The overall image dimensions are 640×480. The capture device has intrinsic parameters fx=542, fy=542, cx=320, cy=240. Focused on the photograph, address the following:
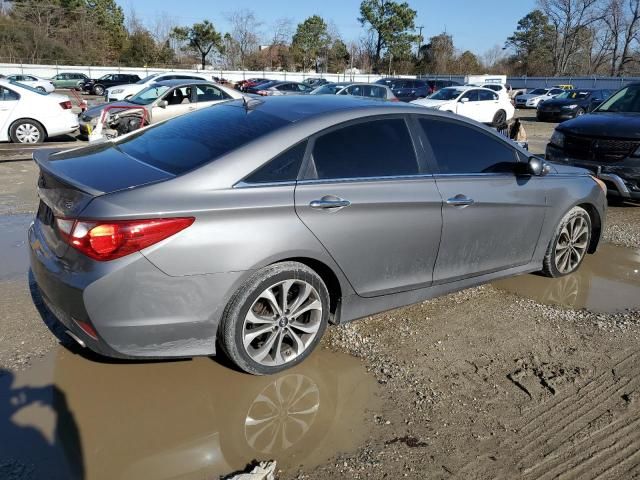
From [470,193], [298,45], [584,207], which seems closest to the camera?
[470,193]

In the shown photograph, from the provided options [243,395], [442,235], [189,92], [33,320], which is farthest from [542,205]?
[189,92]

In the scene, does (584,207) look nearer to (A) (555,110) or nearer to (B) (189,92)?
(B) (189,92)

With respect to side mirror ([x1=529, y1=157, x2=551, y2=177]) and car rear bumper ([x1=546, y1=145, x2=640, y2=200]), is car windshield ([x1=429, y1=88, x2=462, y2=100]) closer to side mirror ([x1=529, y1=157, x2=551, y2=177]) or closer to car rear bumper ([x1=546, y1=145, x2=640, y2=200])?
car rear bumper ([x1=546, y1=145, x2=640, y2=200])

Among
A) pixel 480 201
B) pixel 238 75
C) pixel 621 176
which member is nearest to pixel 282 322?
pixel 480 201

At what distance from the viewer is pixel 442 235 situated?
12.3ft

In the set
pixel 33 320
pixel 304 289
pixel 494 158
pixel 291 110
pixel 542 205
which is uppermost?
pixel 291 110

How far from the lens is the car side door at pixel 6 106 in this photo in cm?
1148

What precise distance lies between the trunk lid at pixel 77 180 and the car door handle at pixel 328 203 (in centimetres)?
83

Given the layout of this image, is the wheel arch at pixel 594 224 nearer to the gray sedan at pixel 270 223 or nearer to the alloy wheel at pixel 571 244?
the alloy wheel at pixel 571 244

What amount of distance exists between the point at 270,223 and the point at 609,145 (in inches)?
233

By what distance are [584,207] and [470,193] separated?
1.81 metres

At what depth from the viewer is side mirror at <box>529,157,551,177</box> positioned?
13.7ft

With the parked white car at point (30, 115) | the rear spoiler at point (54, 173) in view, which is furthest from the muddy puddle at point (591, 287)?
the parked white car at point (30, 115)

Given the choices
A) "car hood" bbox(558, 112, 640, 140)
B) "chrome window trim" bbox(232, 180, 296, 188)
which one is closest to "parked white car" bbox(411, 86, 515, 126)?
"car hood" bbox(558, 112, 640, 140)
